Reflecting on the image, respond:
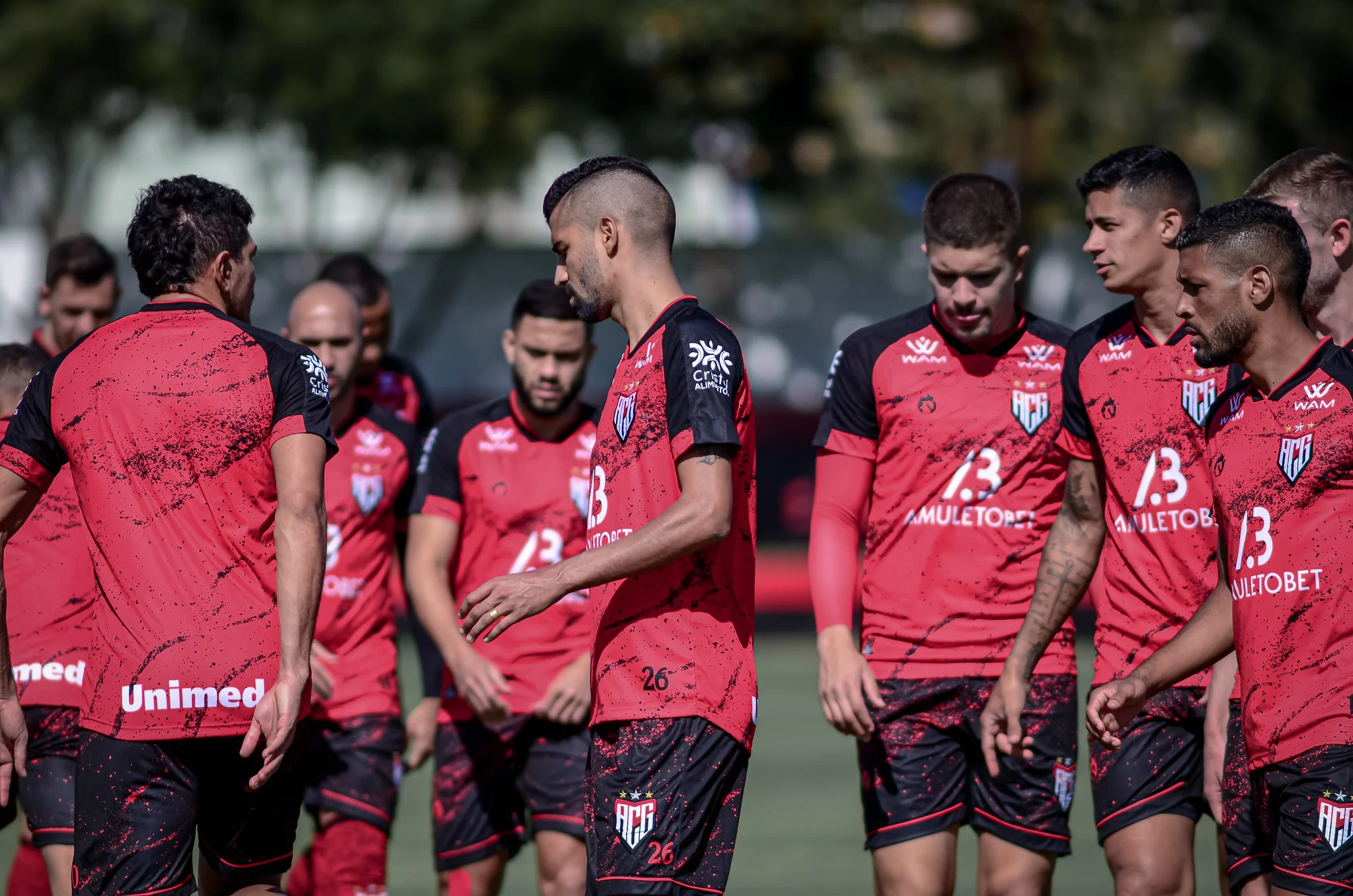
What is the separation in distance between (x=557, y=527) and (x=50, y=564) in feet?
6.20

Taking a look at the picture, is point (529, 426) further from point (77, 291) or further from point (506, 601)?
point (506, 601)

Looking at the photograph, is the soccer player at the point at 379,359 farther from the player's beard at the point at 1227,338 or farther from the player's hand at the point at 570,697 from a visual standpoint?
the player's beard at the point at 1227,338

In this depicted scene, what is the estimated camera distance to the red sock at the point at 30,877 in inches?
239

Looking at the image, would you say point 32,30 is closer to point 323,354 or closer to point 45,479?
point 323,354

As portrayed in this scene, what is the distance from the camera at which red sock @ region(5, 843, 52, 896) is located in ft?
19.9

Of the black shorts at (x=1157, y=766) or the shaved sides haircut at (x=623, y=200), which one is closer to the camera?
the shaved sides haircut at (x=623, y=200)

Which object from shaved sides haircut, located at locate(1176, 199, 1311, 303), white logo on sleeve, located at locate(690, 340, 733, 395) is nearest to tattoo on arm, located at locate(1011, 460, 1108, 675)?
shaved sides haircut, located at locate(1176, 199, 1311, 303)

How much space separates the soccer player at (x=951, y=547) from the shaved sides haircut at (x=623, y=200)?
1330mm

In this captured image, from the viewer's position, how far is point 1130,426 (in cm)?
530

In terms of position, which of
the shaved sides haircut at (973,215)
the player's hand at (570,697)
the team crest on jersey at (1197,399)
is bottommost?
the player's hand at (570,697)

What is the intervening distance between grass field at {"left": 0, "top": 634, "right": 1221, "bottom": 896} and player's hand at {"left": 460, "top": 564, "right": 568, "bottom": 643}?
12.0 ft

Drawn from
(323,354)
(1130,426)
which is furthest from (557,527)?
(1130,426)

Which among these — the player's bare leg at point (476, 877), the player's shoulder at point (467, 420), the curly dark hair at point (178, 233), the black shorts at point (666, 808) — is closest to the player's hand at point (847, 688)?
the black shorts at point (666, 808)

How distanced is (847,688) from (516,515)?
1.76 m
